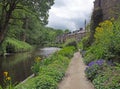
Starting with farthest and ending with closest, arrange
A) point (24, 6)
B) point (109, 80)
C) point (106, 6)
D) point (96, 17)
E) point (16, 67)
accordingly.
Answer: point (96, 17) < point (24, 6) < point (106, 6) < point (16, 67) < point (109, 80)

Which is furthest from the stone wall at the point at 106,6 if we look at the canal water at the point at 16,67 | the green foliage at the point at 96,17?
the canal water at the point at 16,67

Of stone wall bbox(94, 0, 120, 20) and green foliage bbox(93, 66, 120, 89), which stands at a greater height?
stone wall bbox(94, 0, 120, 20)

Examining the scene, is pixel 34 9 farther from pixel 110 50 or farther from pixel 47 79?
pixel 47 79

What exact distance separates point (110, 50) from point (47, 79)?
509 cm

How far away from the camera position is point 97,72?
13.0m

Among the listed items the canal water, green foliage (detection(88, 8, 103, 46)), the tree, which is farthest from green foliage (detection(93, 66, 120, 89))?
green foliage (detection(88, 8, 103, 46))

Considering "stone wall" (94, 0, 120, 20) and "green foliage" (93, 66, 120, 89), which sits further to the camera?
"stone wall" (94, 0, 120, 20)

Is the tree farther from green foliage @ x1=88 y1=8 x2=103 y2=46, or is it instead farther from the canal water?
green foliage @ x1=88 y1=8 x2=103 y2=46

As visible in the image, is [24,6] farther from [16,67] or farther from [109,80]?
[109,80]

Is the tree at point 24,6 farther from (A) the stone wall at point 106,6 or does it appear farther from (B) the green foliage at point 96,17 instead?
(A) the stone wall at point 106,6

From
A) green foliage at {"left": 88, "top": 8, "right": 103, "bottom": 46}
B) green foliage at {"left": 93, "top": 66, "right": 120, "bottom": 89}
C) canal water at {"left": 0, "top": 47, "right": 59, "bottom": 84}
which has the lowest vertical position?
canal water at {"left": 0, "top": 47, "right": 59, "bottom": 84}

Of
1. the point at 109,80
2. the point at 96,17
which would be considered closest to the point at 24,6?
the point at 96,17

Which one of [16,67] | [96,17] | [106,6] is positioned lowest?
[16,67]

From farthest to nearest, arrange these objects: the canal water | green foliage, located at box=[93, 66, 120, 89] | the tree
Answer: the tree → the canal water → green foliage, located at box=[93, 66, 120, 89]
